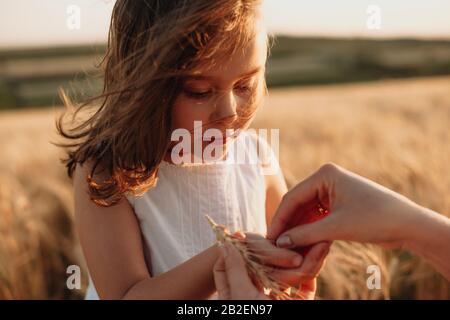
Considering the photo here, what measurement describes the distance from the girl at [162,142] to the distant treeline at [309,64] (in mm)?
11239

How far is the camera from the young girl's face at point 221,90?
1459 mm

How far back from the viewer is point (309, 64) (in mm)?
16000

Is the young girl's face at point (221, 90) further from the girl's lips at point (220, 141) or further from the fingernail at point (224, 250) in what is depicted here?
the fingernail at point (224, 250)

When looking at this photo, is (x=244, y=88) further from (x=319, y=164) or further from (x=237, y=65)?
(x=319, y=164)

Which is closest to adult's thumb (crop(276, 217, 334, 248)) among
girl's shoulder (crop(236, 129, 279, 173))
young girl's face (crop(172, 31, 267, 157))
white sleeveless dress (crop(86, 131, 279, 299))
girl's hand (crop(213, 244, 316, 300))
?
girl's hand (crop(213, 244, 316, 300))

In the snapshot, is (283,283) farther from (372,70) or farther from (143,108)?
(372,70)

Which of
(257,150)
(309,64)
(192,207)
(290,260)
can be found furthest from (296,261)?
(309,64)

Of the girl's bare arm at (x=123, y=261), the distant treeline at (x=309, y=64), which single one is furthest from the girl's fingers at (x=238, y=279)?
the distant treeline at (x=309, y=64)

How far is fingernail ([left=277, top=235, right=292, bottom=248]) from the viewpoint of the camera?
1.33 meters

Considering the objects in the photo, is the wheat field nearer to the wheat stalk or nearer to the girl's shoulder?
the girl's shoulder

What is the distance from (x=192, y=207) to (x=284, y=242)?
431mm

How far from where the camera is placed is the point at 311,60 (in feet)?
53.3

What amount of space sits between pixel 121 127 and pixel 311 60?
15.0 metres

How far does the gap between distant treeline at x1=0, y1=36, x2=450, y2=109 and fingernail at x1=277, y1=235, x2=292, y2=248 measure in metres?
11.6
